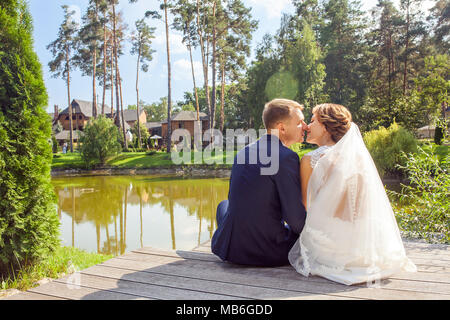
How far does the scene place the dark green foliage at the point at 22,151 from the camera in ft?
13.8

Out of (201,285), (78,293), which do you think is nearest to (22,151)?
(78,293)

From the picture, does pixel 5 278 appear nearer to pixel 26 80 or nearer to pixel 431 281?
pixel 26 80

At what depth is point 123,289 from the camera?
229 cm

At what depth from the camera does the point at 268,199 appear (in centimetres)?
257

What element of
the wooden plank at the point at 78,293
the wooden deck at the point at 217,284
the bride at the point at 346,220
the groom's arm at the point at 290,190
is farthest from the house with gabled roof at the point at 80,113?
the bride at the point at 346,220

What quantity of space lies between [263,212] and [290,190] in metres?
0.27

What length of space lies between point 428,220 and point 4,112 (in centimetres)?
586

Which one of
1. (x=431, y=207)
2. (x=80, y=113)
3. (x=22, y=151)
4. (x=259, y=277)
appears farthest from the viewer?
(x=80, y=113)

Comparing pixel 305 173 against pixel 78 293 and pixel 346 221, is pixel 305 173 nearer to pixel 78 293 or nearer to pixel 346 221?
pixel 346 221

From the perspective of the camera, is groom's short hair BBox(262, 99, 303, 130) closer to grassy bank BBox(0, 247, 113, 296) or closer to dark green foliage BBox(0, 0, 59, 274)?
dark green foliage BBox(0, 0, 59, 274)

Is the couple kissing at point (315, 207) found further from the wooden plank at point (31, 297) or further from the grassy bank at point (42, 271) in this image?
the grassy bank at point (42, 271)

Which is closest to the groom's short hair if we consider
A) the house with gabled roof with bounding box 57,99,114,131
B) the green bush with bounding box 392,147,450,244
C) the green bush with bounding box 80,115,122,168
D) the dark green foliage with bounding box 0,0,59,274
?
the green bush with bounding box 392,147,450,244

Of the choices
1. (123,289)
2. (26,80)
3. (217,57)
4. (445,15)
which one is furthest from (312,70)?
(123,289)

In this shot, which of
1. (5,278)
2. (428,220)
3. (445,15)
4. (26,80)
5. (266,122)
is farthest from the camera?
(445,15)
